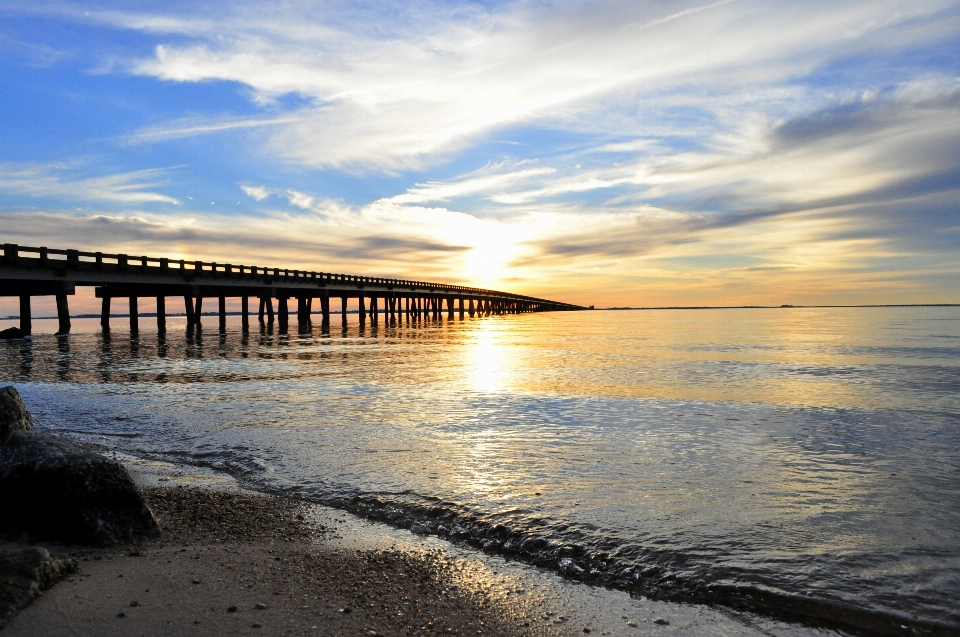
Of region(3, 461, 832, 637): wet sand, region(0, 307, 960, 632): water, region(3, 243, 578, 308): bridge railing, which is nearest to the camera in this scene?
region(3, 461, 832, 637): wet sand

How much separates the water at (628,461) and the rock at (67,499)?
65.7 inches

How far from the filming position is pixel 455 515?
17.2 feet

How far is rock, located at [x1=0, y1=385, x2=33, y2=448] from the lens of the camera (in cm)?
645

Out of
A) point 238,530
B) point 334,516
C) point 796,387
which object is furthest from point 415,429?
point 796,387

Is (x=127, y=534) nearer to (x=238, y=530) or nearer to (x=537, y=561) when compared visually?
(x=238, y=530)

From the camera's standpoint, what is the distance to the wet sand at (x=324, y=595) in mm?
3252

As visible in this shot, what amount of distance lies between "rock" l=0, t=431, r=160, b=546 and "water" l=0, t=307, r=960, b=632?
65.7 inches

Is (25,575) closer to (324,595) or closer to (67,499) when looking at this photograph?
(67,499)

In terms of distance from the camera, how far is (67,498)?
4.43 metres

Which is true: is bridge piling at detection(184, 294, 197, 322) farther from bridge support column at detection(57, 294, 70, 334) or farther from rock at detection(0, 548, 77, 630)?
rock at detection(0, 548, 77, 630)

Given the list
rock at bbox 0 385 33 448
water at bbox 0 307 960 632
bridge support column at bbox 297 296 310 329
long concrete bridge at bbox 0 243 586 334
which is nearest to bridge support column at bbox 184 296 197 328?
long concrete bridge at bbox 0 243 586 334

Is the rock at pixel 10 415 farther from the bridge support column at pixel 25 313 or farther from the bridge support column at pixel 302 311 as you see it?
the bridge support column at pixel 302 311

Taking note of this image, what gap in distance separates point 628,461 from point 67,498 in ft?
17.7

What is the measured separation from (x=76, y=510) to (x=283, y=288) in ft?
168
